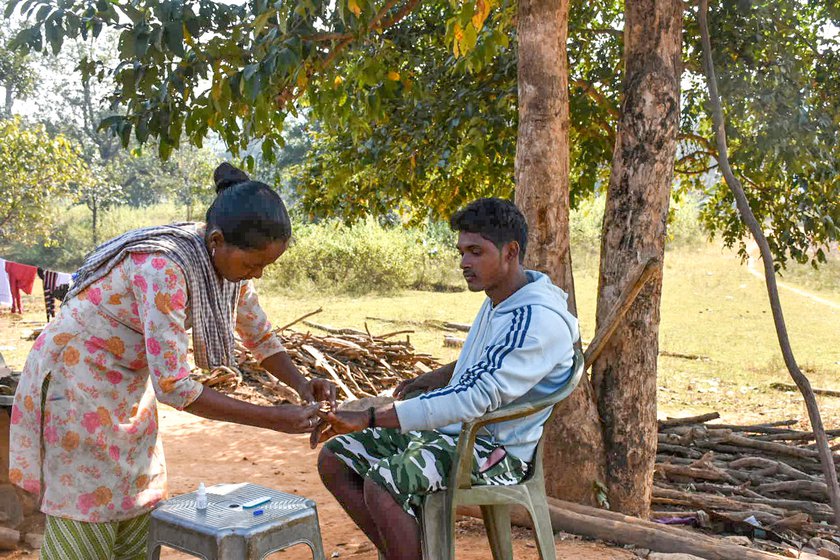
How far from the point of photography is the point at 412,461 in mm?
2568

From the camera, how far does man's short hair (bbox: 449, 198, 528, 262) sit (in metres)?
2.79

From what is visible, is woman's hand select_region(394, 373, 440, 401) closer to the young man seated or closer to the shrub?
the young man seated

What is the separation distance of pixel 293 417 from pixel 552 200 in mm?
2363

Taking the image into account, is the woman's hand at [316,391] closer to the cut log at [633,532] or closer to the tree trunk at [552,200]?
the cut log at [633,532]

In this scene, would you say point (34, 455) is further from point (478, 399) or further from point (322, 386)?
point (478, 399)

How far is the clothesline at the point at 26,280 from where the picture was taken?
1130cm

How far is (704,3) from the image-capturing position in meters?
4.36

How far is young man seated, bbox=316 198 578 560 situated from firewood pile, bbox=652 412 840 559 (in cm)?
225

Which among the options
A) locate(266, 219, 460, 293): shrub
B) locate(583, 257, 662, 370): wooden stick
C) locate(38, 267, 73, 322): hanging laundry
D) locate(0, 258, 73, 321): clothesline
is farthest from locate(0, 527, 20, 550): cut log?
locate(266, 219, 460, 293): shrub

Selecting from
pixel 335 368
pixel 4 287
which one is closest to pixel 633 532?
pixel 335 368

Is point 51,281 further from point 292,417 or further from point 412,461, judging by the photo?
point 292,417

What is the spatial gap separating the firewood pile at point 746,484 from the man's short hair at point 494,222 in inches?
98.8

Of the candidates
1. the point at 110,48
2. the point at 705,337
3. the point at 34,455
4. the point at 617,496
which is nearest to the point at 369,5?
the point at 34,455

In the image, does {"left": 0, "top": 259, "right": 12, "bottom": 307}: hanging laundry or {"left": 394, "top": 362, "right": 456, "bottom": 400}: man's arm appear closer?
{"left": 394, "top": 362, "right": 456, "bottom": 400}: man's arm
